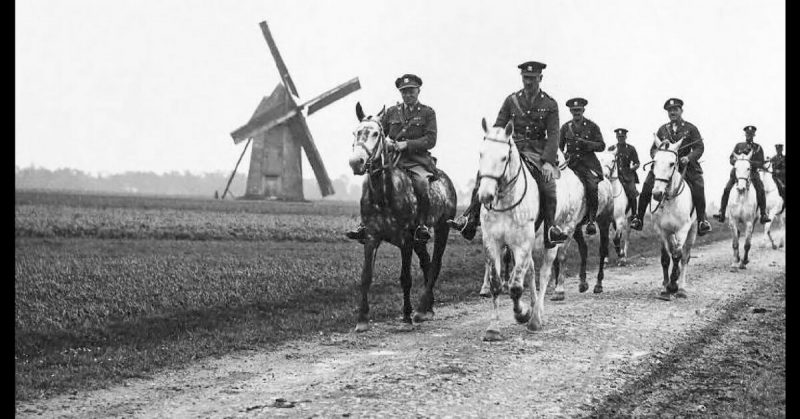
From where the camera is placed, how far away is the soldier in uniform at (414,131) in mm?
10828

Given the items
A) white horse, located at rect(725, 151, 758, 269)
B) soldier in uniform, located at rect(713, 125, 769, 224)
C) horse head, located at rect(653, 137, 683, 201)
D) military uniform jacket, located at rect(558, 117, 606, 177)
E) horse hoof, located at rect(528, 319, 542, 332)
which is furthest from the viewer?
soldier in uniform, located at rect(713, 125, 769, 224)

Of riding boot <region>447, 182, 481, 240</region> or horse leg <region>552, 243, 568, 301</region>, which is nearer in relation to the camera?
riding boot <region>447, 182, 481, 240</region>

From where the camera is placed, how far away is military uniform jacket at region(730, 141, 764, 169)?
18.8 meters

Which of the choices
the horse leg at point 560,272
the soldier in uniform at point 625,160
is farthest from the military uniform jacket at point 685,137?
the soldier in uniform at point 625,160

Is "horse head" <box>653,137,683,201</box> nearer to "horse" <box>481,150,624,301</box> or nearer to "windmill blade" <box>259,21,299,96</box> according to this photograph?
"horse" <box>481,150,624,301</box>

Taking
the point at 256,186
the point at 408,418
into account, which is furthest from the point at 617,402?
the point at 256,186

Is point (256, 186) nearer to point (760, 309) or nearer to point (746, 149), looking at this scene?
point (746, 149)

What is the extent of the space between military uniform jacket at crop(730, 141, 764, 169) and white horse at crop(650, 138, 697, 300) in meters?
5.72

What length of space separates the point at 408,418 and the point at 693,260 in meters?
16.3

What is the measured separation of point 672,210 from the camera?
1375 cm

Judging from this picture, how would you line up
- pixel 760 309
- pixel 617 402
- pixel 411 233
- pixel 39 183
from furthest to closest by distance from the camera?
1. pixel 39 183
2. pixel 760 309
3. pixel 411 233
4. pixel 617 402

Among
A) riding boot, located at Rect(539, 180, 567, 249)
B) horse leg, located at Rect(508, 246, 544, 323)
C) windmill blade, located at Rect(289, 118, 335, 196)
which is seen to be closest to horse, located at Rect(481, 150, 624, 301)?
riding boot, located at Rect(539, 180, 567, 249)

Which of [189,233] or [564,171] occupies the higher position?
[564,171]

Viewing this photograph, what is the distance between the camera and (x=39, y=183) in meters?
127
